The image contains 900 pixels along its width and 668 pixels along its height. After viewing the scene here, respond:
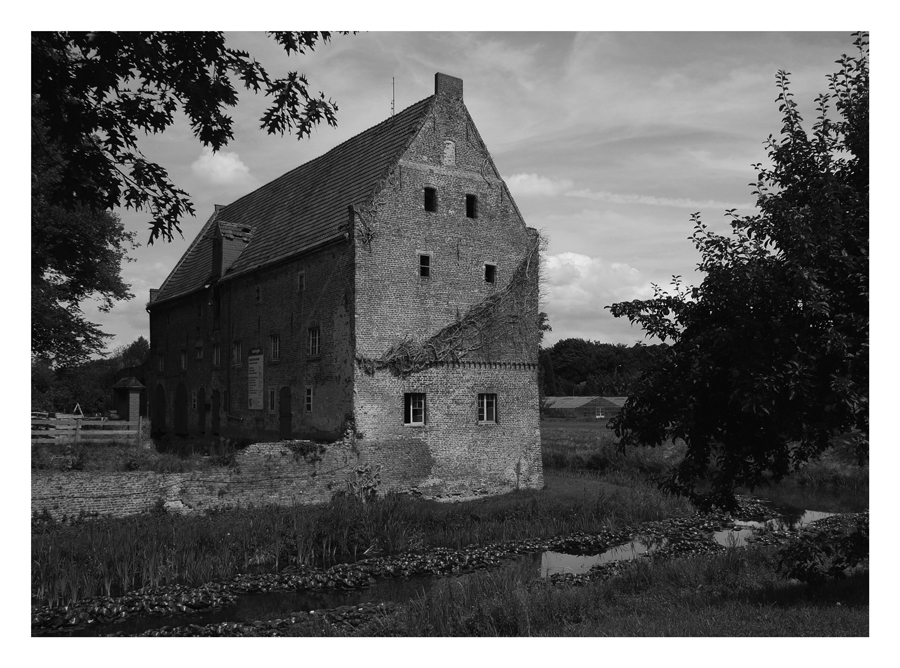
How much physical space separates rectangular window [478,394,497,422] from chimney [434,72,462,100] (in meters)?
11.0

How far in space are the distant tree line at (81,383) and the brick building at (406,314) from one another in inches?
424

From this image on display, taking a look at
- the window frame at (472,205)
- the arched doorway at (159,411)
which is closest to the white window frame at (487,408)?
the window frame at (472,205)

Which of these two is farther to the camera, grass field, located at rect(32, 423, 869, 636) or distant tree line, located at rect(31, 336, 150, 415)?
distant tree line, located at rect(31, 336, 150, 415)

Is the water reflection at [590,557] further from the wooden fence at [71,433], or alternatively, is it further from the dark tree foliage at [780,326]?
the wooden fence at [71,433]

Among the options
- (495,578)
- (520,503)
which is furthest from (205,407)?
(495,578)

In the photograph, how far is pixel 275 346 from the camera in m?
29.0

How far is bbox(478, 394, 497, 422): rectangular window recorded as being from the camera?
26.7 m

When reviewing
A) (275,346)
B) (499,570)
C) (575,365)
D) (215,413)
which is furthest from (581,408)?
(499,570)

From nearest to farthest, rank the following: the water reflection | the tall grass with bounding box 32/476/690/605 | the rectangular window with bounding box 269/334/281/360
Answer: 1. the tall grass with bounding box 32/476/690/605
2. the water reflection
3. the rectangular window with bounding box 269/334/281/360

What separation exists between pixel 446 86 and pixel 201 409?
18304 mm

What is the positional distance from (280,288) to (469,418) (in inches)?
355

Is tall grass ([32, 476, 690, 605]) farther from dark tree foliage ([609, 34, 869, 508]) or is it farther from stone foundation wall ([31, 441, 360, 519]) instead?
dark tree foliage ([609, 34, 869, 508])

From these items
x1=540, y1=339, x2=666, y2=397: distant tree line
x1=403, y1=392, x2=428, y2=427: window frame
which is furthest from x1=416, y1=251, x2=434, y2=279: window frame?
x1=540, y1=339, x2=666, y2=397: distant tree line

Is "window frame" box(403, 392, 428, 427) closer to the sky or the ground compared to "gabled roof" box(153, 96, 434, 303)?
closer to the ground
